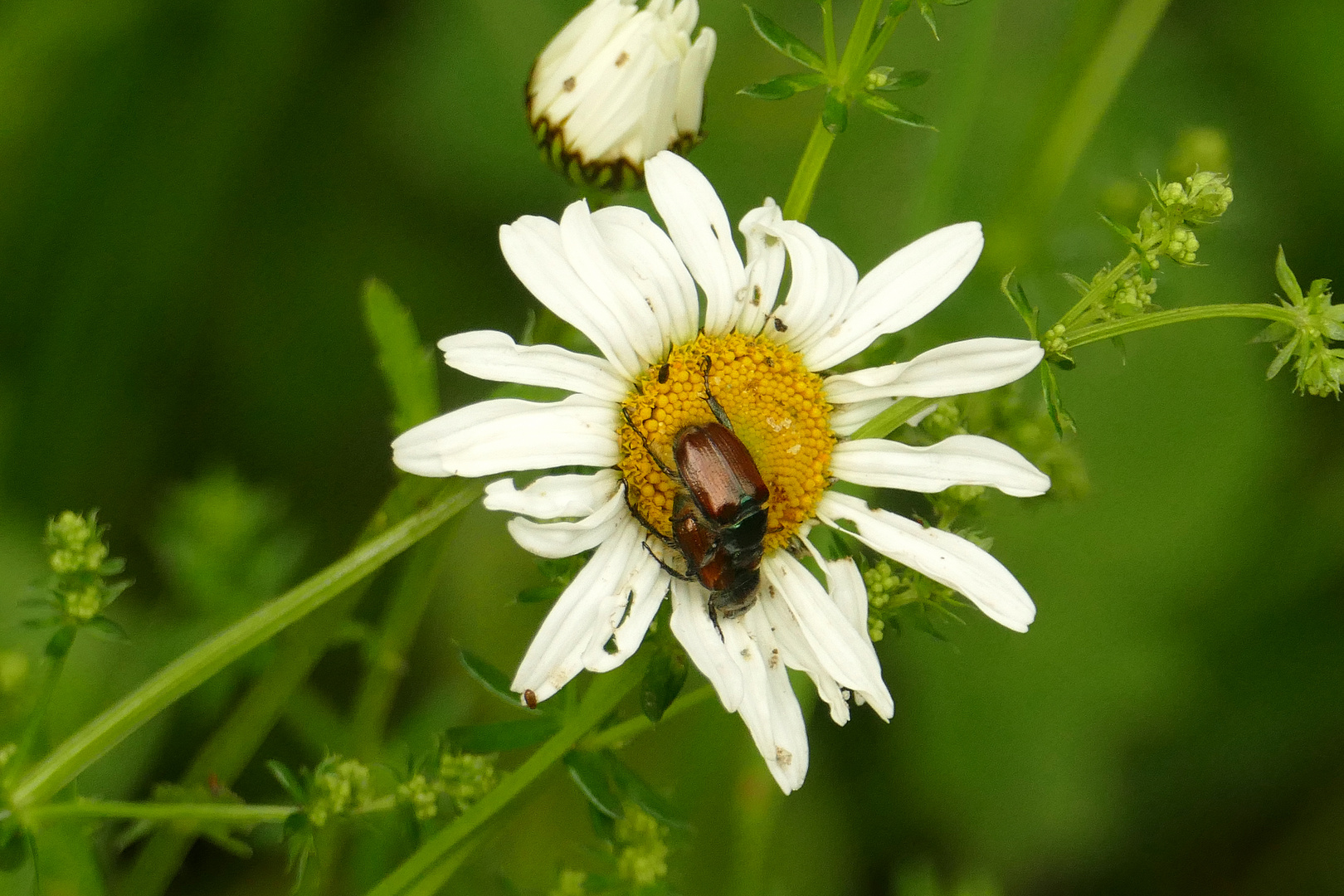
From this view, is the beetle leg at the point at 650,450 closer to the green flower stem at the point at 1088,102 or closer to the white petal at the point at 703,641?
the white petal at the point at 703,641

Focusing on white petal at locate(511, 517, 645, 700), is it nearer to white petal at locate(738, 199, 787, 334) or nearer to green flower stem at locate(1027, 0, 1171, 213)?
white petal at locate(738, 199, 787, 334)

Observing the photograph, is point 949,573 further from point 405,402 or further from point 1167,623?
point 1167,623

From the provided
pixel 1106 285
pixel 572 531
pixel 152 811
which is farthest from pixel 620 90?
pixel 152 811

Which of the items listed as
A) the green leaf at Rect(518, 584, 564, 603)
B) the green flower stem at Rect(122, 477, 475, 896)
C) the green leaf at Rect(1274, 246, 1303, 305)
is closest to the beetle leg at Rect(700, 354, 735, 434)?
the green leaf at Rect(518, 584, 564, 603)

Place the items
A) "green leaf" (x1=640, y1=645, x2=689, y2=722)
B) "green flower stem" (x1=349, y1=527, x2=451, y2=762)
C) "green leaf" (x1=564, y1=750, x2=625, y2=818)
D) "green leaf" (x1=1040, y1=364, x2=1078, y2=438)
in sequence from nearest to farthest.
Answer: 1. "green leaf" (x1=1040, y1=364, x2=1078, y2=438)
2. "green leaf" (x1=640, y1=645, x2=689, y2=722)
3. "green leaf" (x1=564, y1=750, x2=625, y2=818)
4. "green flower stem" (x1=349, y1=527, x2=451, y2=762)

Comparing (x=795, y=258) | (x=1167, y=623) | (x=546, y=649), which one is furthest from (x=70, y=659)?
(x=1167, y=623)

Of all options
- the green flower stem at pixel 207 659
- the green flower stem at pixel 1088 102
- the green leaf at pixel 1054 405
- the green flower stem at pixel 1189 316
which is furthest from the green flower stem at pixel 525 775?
the green flower stem at pixel 1088 102

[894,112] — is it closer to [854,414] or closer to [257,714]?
[854,414]

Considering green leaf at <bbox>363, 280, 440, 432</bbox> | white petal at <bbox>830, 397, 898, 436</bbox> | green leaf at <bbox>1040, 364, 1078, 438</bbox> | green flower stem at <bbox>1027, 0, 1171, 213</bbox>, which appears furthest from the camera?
green flower stem at <bbox>1027, 0, 1171, 213</bbox>
